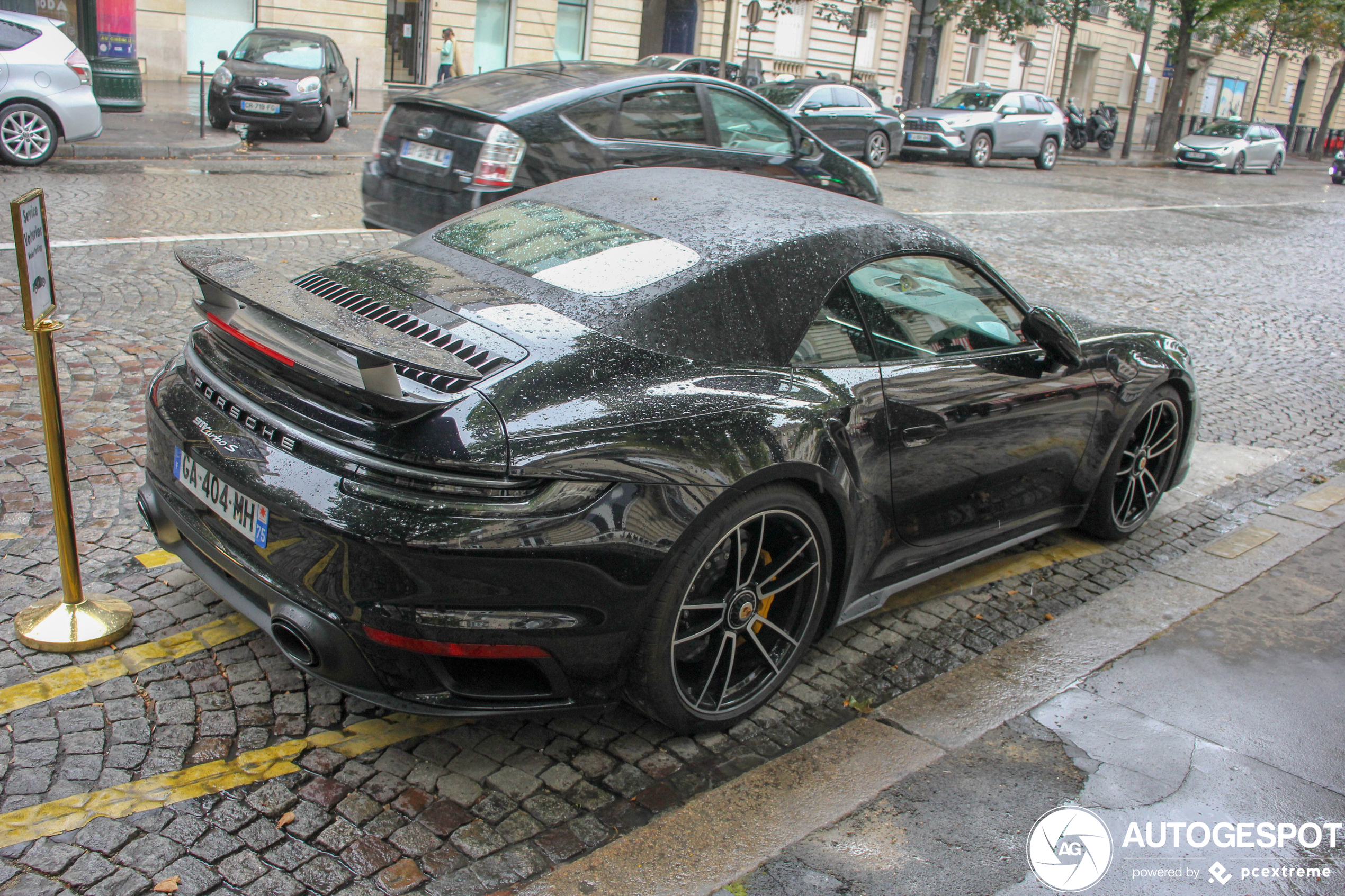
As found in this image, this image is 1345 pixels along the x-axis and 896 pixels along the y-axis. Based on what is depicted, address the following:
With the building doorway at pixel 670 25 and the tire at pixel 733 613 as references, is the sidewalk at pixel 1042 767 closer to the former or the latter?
the tire at pixel 733 613

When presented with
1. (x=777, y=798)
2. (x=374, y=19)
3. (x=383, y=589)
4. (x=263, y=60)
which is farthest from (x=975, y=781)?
(x=374, y=19)

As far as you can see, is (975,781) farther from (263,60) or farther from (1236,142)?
(1236,142)

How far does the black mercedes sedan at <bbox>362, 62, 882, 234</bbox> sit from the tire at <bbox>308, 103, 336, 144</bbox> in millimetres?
8399

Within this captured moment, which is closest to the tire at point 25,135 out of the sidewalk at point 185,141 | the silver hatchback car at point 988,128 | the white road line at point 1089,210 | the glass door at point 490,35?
the sidewalk at point 185,141

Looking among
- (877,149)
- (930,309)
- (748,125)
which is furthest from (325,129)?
(930,309)

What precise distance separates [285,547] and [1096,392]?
2.98 meters

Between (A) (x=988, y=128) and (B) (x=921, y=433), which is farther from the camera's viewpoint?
(A) (x=988, y=128)

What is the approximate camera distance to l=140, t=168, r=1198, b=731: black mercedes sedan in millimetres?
2561

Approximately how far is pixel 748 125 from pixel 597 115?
174cm

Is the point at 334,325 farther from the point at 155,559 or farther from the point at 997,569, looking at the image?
the point at 997,569

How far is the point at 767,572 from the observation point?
3113mm

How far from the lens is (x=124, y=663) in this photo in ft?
10.3

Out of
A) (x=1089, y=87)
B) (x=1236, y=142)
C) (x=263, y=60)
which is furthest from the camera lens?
(x=1089, y=87)

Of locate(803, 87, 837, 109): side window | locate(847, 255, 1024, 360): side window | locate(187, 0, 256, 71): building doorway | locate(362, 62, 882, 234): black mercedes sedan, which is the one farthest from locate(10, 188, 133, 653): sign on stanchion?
locate(187, 0, 256, 71): building doorway
